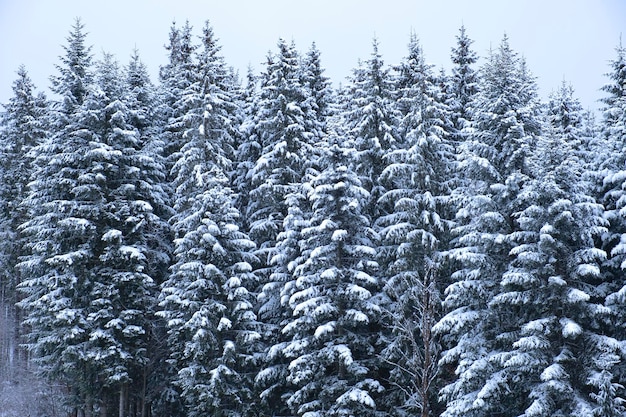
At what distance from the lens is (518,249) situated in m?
20.5

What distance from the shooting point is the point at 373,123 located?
28141 millimetres

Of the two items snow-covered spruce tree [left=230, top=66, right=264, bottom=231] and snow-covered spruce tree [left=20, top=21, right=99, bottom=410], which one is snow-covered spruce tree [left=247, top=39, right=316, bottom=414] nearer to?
snow-covered spruce tree [left=230, top=66, right=264, bottom=231]

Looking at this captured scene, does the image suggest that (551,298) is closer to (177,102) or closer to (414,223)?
(414,223)

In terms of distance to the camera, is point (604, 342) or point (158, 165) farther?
point (158, 165)

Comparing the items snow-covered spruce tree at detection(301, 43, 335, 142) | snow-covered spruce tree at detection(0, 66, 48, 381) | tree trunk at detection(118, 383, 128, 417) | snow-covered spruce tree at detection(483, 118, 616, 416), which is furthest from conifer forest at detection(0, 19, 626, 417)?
snow-covered spruce tree at detection(0, 66, 48, 381)

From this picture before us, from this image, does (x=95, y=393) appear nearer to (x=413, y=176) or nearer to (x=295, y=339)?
(x=295, y=339)

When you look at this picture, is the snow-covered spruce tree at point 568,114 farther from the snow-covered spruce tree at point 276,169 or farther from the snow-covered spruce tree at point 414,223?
the snow-covered spruce tree at point 276,169

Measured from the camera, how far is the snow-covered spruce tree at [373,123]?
2786 centimetres

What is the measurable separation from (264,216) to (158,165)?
6064mm

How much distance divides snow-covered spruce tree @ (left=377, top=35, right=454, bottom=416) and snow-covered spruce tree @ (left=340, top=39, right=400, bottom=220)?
2.07 feet

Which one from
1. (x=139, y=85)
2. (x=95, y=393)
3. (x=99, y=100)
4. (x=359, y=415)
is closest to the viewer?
(x=359, y=415)

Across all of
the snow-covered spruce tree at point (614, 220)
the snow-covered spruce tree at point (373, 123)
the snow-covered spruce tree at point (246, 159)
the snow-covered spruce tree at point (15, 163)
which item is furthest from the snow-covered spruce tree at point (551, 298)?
the snow-covered spruce tree at point (15, 163)

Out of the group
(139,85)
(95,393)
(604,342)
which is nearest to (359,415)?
(604,342)

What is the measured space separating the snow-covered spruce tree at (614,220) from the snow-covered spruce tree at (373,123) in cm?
899
